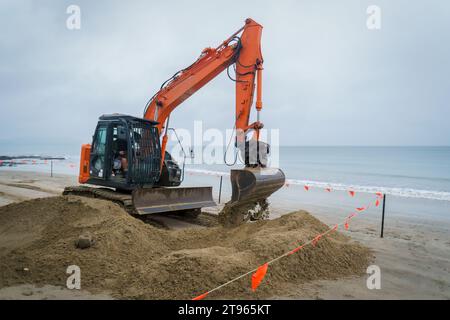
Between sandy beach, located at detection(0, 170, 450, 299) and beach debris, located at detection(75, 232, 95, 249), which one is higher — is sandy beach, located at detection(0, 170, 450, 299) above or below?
below

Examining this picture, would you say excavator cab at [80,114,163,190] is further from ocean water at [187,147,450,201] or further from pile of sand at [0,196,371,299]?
ocean water at [187,147,450,201]

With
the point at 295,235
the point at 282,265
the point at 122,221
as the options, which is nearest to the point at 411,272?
the point at 295,235

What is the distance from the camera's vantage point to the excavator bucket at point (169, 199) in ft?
24.2

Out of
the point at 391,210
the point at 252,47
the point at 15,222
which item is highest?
the point at 252,47

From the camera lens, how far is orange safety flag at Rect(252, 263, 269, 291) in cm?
432

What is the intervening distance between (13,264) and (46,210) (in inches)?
95.6

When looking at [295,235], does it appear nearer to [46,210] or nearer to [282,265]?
[282,265]

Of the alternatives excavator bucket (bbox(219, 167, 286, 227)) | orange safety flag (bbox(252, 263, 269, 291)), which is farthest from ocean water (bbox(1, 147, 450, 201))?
orange safety flag (bbox(252, 263, 269, 291))

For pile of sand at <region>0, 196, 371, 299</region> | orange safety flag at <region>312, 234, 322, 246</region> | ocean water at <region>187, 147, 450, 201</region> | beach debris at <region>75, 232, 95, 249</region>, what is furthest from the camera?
ocean water at <region>187, 147, 450, 201</region>

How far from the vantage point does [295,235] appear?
18.8 feet

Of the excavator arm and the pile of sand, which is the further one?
the excavator arm

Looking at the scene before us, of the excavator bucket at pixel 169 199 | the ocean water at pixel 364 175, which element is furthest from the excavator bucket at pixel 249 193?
the ocean water at pixel 364 175

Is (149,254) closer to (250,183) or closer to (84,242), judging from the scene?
(84,242)

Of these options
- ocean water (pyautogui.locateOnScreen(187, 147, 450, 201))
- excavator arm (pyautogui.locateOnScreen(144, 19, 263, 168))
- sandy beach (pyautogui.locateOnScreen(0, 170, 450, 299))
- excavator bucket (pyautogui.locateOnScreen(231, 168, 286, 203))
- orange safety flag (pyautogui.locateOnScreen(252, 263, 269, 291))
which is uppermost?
excavator arm (pyautogui.locateOnScreen(144, 19, 263, 168))
